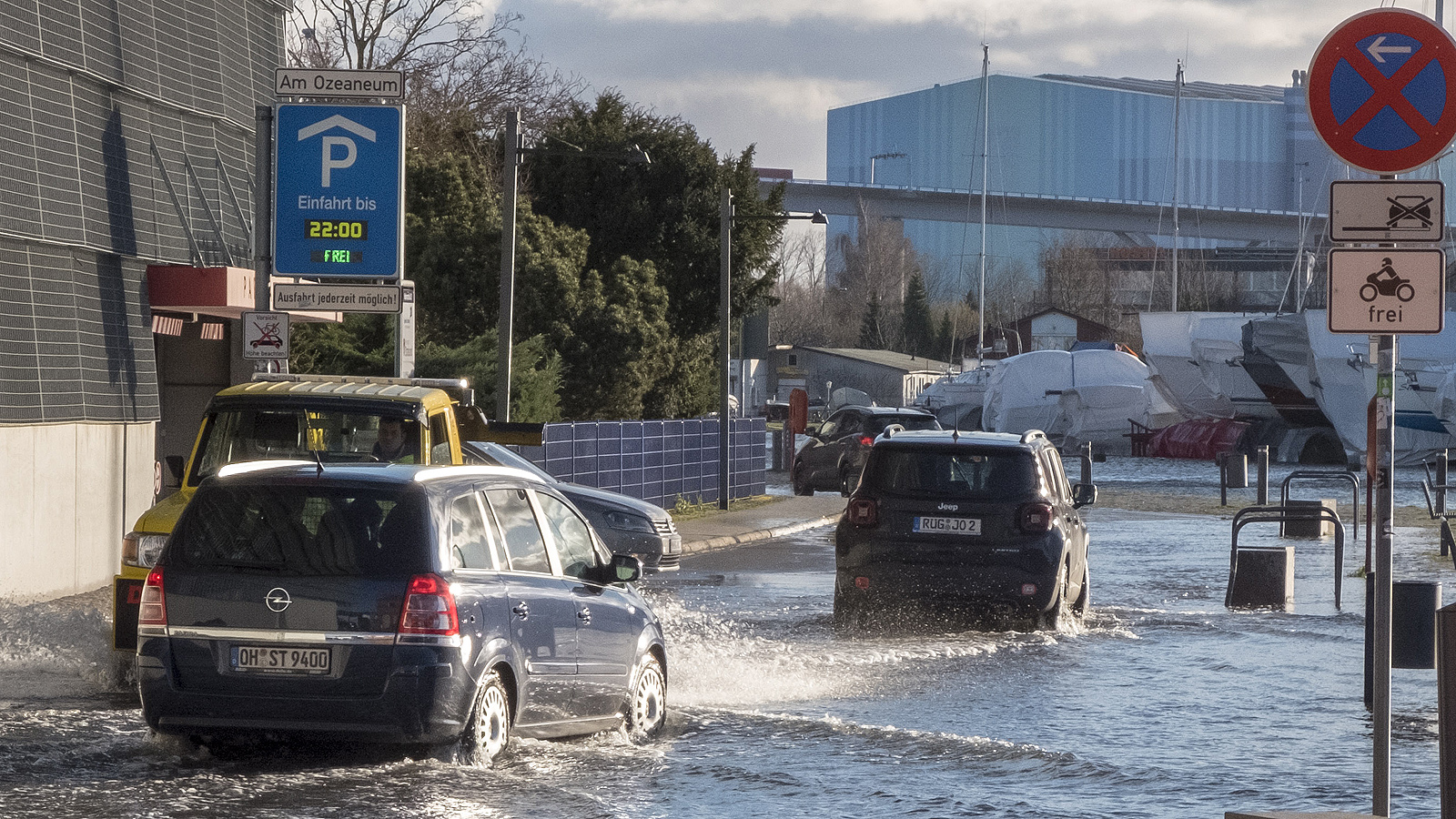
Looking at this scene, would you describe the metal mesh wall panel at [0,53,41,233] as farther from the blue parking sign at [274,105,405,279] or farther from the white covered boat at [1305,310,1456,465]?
the white covered boat at [1305,310,1456,465]

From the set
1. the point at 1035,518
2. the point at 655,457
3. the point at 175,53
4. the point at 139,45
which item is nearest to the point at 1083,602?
the point at 1035,518

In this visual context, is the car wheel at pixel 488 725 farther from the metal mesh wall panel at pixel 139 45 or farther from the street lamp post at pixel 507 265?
the street lamp post at pixel 507 265

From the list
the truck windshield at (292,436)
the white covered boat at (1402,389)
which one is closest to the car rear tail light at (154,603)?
the truck windshield at (292,436)

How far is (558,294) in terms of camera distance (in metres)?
37.5

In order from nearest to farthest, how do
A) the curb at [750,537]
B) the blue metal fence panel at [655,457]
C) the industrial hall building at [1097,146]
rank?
the curb at [750,537]
the blue metal fence panel at [655,457]
the industrial hall building at [1097,146]

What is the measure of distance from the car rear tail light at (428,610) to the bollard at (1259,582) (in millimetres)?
10896

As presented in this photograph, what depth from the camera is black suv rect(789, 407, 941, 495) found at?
33.1m

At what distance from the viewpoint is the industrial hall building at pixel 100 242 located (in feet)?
51.5

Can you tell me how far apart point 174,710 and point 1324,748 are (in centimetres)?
561

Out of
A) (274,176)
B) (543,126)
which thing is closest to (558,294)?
(543,126)

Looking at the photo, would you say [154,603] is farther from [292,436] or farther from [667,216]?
[667,216]

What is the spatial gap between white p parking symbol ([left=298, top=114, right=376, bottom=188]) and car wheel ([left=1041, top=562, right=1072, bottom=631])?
24.9ft

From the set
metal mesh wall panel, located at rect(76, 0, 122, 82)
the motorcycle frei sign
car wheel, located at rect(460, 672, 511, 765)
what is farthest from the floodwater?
metal mesh wall panel, located at rect(76, 0, 122, 82)

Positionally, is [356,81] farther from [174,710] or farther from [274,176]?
[174,710]
